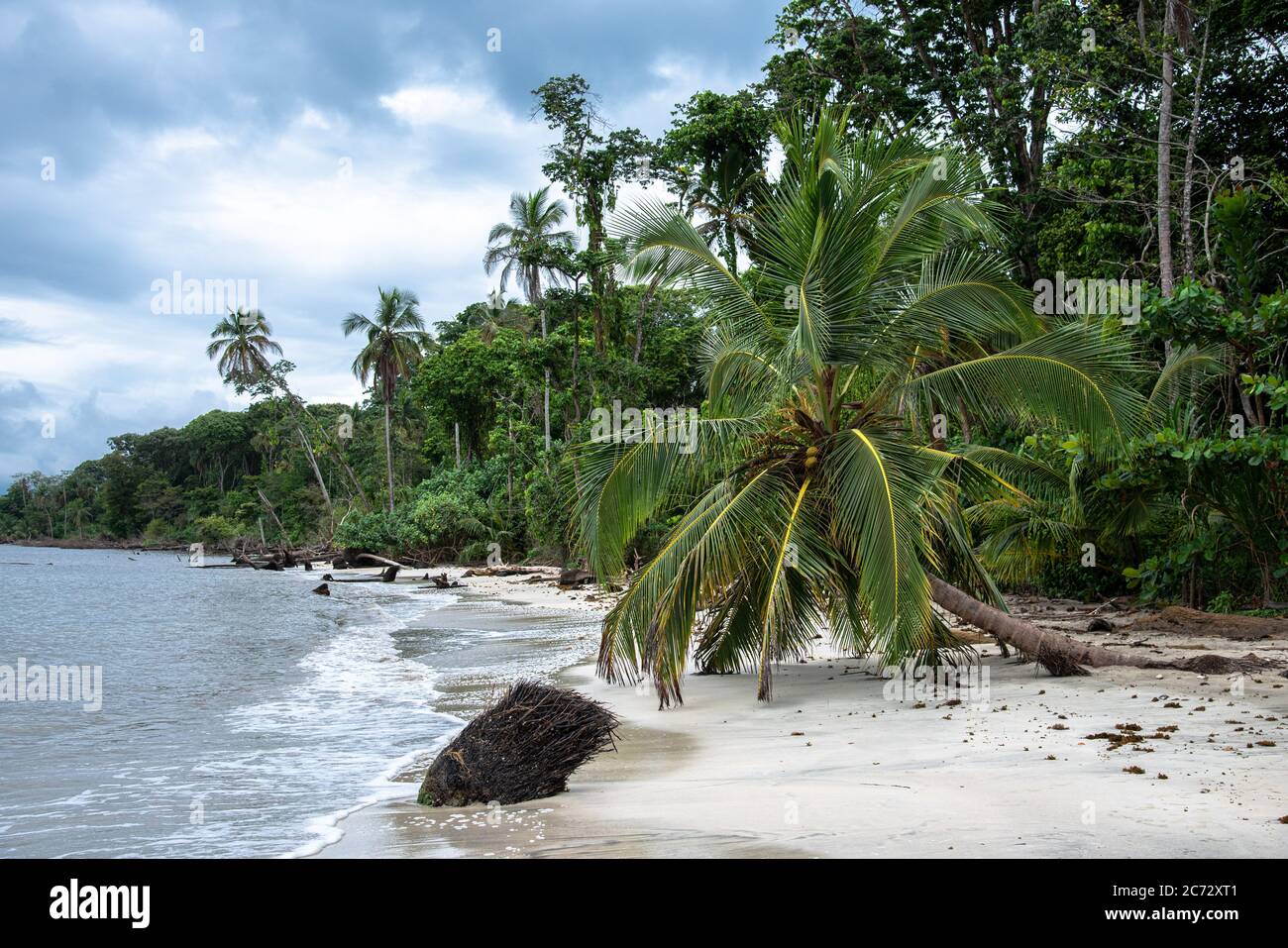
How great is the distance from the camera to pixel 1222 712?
7.20 meters

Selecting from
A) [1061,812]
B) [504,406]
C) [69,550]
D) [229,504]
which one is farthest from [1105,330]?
[69,550]

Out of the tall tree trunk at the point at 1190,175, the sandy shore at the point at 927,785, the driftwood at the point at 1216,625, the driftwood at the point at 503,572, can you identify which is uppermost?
the tall tree trunk at the point at 1190,175

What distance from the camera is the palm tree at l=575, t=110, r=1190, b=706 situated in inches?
360

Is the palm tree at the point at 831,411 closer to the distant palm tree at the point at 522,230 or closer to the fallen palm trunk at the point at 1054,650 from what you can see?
the fallen palm trunk at the point at 1054,650

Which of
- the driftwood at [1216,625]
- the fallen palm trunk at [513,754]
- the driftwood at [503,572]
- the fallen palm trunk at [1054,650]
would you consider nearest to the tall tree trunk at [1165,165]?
the driftwood at [1216,625]

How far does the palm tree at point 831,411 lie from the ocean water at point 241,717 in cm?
272

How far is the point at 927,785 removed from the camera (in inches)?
228

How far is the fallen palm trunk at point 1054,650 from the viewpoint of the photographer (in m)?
9.02

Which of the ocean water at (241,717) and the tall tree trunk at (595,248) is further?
the tall tree trunk at (595,248)

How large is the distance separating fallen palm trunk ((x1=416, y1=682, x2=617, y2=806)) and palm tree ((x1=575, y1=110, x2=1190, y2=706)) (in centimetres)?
244

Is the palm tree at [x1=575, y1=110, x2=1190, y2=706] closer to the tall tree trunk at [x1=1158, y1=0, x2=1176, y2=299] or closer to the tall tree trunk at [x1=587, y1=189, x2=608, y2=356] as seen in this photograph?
the tall tree trunk at [x1=1158, y1=0, x2=1176, y2=299]

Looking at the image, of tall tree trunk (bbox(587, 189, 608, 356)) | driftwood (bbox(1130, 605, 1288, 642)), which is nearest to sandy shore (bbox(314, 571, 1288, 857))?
driftwood (bbox(1130, 605, 1288, 642))
